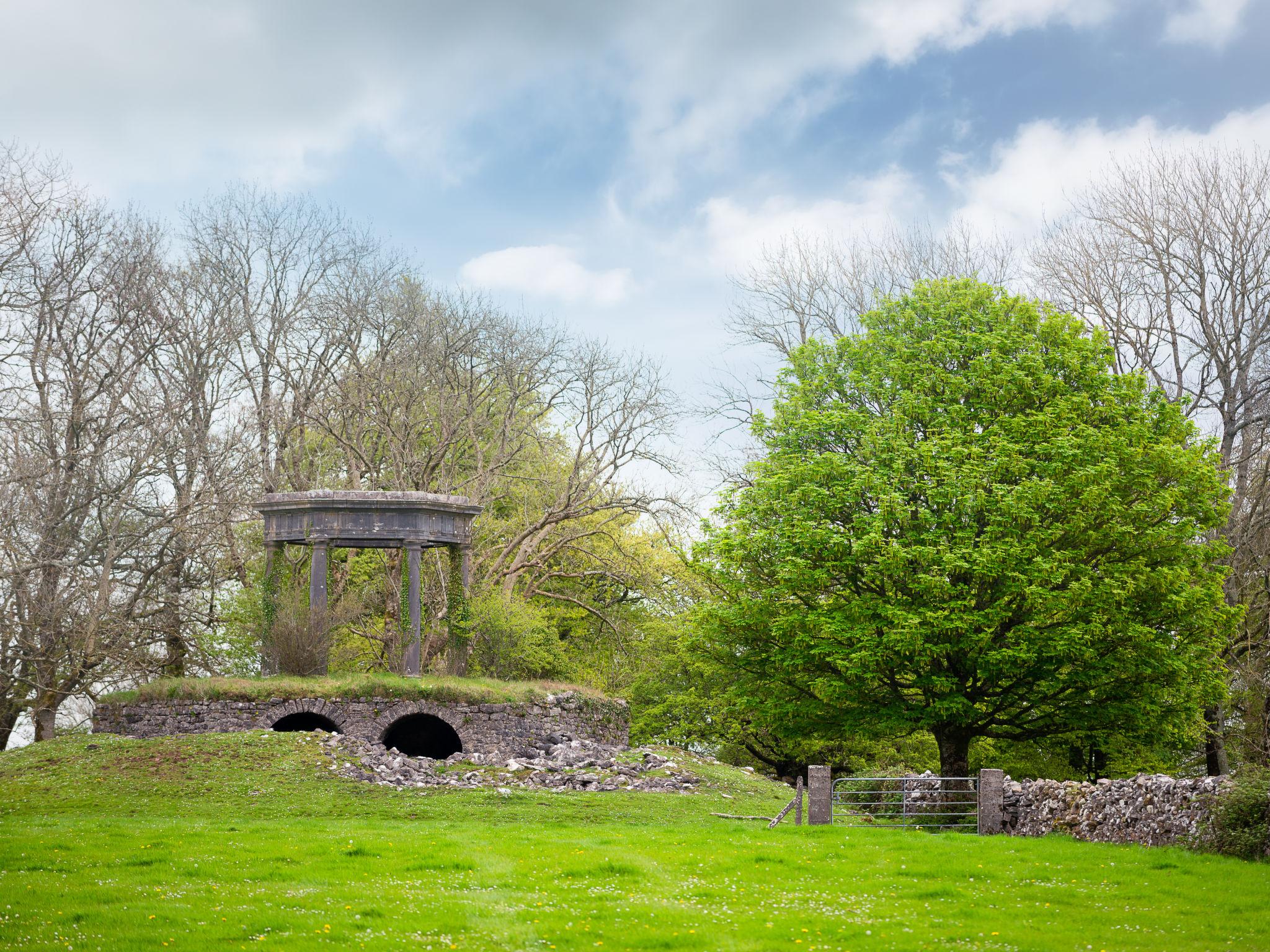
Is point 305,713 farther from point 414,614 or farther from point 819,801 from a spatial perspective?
point 819,801

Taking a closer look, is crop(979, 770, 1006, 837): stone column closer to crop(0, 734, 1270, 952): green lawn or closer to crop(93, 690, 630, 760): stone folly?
crop(0, 734, 1270, 952): green lawn

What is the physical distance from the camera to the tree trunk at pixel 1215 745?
2620 cm

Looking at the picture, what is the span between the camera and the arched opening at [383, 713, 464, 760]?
2983 centimetres

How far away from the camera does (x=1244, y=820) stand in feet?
43.4

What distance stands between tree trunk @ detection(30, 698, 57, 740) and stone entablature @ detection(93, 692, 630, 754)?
3.02 meters

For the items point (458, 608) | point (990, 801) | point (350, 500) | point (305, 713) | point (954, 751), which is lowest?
point (990, 801)

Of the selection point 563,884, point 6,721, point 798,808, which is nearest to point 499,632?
point 6,721

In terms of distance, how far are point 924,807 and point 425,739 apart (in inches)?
575

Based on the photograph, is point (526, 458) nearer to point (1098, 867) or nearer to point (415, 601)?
point (415, 601)

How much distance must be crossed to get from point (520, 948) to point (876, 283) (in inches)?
1079

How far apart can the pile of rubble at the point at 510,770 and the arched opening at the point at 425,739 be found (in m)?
4.85

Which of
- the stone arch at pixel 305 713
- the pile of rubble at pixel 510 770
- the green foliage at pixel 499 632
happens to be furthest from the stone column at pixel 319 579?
the pile of rubble at pixel 510 770

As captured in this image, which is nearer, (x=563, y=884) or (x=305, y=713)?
(x=563, y=884)

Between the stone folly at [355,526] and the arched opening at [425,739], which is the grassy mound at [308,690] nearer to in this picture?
the stone folly at [355,526]
